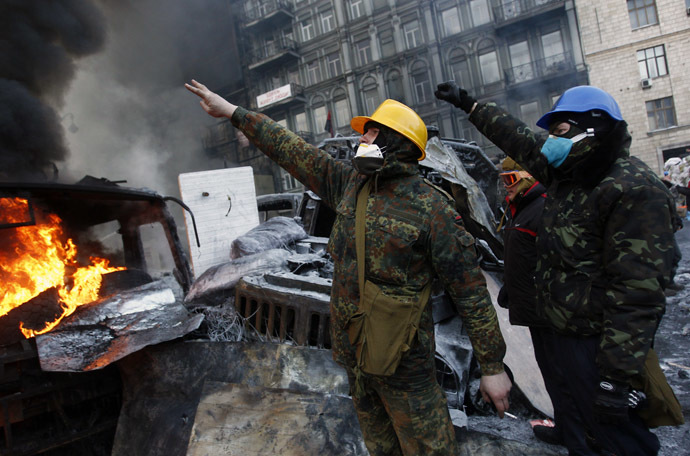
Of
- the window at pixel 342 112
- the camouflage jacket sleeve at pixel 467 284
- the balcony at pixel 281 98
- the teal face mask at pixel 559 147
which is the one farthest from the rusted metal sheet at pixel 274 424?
the balcony at pixel 281 98

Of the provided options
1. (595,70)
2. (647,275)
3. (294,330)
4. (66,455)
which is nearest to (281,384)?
(294,330)

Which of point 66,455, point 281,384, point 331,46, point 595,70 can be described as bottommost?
point 66,455

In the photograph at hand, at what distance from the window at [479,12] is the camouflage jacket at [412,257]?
1941 cm

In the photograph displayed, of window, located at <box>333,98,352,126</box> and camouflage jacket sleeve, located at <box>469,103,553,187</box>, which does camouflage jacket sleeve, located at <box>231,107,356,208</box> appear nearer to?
camouflage jacket sleeve, located at <box>469,103,553,187</box>

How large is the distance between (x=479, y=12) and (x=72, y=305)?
1978 cm

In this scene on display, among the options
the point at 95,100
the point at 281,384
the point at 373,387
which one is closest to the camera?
the point at 373,387

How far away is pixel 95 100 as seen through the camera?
17312mm

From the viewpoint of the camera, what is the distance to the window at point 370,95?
20469 mm

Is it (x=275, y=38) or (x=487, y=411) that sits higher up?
(x=275, y=38)

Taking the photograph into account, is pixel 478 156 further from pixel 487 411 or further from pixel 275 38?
pixel 275 38

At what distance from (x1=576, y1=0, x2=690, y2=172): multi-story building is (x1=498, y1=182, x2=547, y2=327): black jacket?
16.5 metres

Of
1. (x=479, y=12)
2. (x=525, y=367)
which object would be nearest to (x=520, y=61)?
(x=479, y=12)

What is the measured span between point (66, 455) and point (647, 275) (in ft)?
13.5

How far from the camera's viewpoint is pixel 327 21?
2147cm
